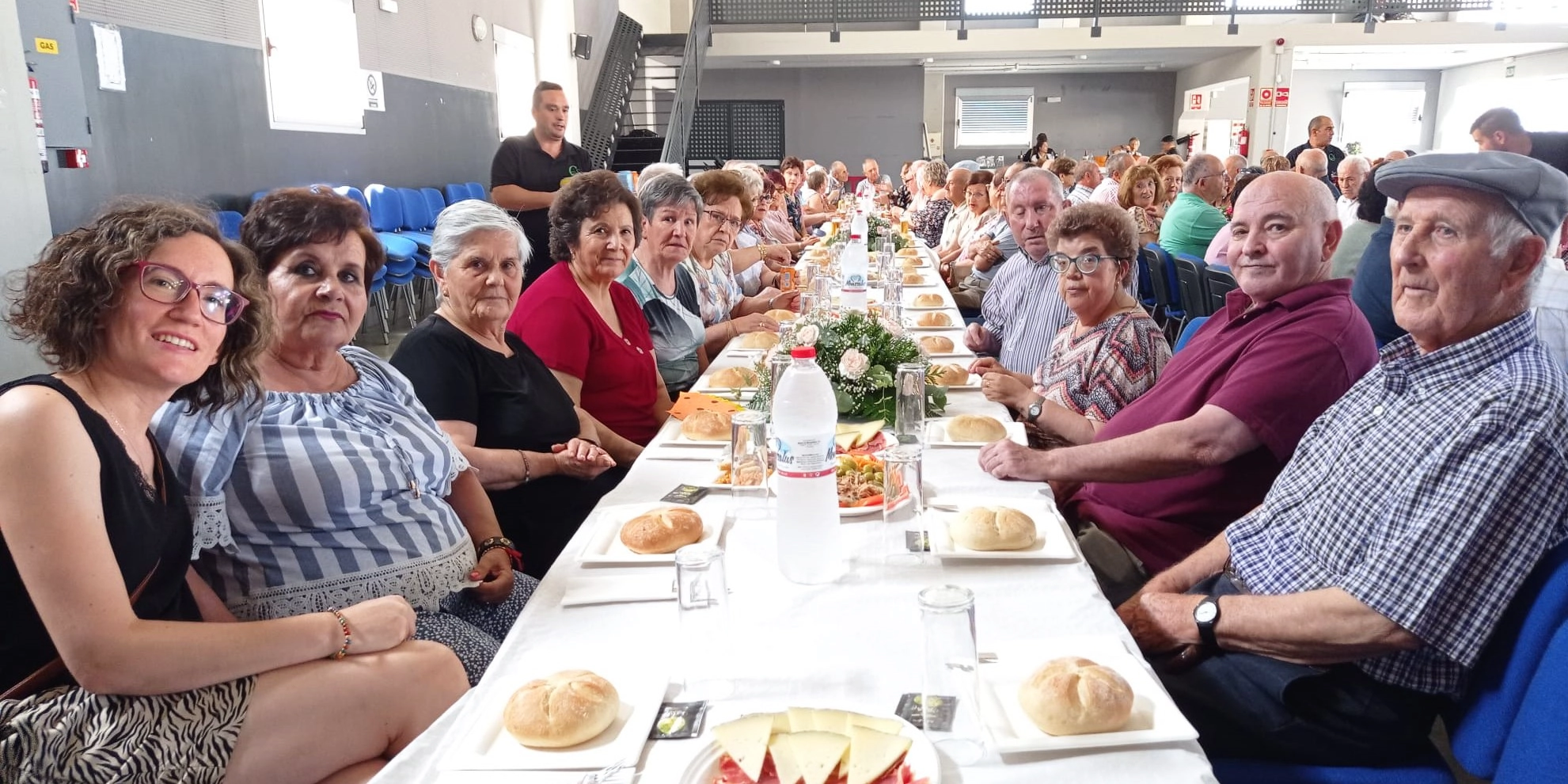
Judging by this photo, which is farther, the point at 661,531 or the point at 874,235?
Answer: the point at 874,235

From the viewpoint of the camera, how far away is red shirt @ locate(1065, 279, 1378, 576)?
1.86 meters

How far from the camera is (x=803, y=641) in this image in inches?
51.1

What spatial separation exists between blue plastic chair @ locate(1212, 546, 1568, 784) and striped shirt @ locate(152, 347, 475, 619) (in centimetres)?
141

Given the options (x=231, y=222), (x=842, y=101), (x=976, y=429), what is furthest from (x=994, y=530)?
(x=842, y=101)

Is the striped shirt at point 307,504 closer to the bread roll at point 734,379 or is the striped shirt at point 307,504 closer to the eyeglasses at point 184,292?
the eyeglasses at point 184,292

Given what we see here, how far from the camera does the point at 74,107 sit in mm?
4520

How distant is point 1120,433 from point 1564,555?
1.14 m

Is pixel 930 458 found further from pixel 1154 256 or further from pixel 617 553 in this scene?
pixel 1154 256

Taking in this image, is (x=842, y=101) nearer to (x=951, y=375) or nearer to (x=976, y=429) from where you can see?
(x=951, y=375)

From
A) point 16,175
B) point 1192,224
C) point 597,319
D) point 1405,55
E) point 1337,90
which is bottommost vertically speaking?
point 597,319

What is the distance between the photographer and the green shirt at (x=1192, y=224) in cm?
598

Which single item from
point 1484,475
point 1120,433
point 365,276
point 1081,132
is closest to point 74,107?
point 365,276

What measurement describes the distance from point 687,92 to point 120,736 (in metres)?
12.7

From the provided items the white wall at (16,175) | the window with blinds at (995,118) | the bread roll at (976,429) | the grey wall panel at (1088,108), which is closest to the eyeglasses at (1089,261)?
the bread roll at (976,429)
